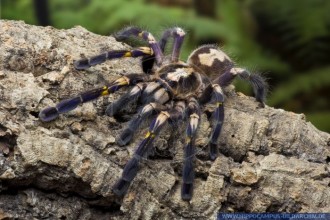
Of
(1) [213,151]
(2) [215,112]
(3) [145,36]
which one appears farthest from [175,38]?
(1) [213,151]

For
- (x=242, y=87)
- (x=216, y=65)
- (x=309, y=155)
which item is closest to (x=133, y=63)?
(x=216, y=65)

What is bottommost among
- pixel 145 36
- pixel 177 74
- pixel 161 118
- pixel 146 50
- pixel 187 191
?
pixel 187 191

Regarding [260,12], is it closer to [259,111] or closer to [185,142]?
[259,111]

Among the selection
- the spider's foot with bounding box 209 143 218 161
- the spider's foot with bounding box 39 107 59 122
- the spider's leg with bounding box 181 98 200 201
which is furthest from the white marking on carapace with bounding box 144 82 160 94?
the spider's foot with bounding box 39 107 59 122

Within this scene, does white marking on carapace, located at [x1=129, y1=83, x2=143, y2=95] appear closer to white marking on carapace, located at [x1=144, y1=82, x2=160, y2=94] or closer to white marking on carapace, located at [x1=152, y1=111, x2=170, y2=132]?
white marking on carapace, located at [x1=144, y1=82, x2=160, y2=94]

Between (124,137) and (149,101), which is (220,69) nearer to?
(149,101)

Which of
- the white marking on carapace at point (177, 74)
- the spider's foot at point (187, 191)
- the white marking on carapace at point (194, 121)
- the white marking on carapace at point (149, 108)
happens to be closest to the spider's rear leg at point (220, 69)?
the white marking on carapace at point (177, 74)
